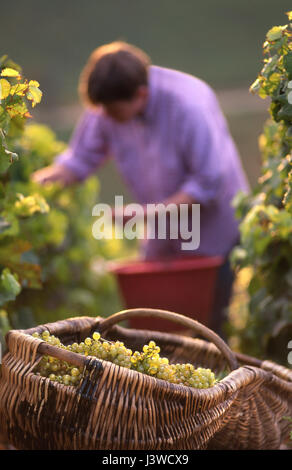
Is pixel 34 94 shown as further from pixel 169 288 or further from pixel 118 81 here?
pixel 118 81

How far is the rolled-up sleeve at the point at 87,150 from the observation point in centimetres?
309

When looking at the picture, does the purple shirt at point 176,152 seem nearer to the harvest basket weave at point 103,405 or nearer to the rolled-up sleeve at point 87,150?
the rolled-up sleeve at point 87,150

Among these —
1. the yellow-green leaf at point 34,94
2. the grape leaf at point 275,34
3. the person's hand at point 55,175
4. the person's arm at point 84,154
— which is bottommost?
the person's hand at point 55,175

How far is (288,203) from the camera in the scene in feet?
4.73

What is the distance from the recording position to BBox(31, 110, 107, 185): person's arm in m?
3.07

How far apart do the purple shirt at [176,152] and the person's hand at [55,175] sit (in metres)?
0.04

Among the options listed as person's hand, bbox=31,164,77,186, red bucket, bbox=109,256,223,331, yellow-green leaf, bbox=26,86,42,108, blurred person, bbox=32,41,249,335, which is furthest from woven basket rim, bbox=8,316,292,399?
person's hand, bbox=31,164,77,186

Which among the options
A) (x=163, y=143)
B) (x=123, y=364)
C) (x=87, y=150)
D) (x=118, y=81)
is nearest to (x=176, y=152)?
(x=163, y=143)

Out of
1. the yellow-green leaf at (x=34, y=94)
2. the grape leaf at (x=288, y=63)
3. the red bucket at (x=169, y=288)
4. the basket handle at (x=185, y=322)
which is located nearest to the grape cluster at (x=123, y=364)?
the basket handle at (x=185, y=322)

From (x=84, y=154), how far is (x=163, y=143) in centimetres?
50

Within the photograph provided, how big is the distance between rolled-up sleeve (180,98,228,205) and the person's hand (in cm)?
62

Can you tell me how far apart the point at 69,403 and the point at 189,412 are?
24 centimetres

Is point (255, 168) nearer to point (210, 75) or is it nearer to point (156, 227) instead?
point (210, 75)

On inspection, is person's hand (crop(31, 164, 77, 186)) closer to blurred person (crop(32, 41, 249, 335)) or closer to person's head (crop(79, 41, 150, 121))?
blurred person (crop(32, 41, 249, 335))
